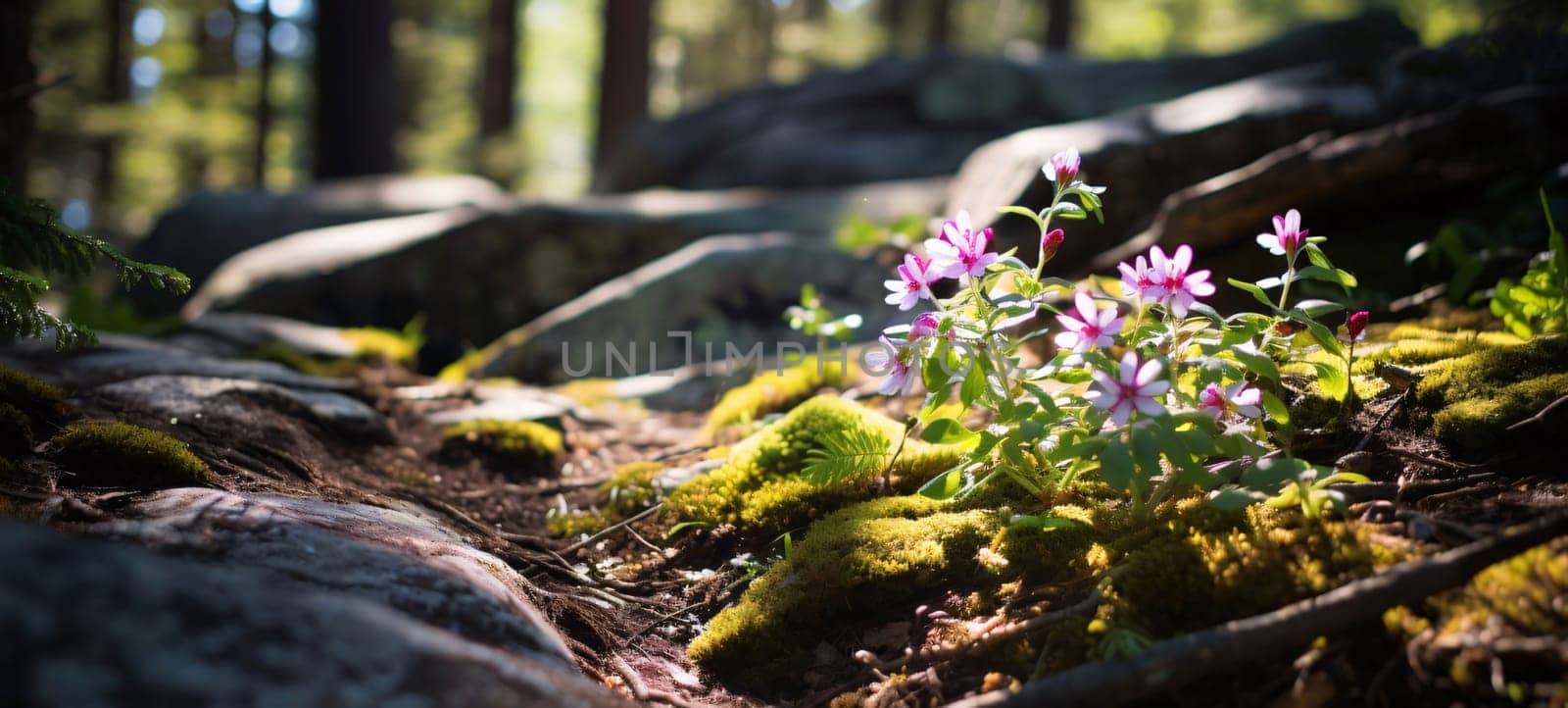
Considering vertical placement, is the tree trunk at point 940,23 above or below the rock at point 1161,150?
above

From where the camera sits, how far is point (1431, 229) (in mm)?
4852

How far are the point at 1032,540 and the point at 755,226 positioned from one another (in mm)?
6259

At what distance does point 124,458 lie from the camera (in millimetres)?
2643

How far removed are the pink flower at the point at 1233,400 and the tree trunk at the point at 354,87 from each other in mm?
13182

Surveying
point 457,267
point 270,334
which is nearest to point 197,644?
point 270,334

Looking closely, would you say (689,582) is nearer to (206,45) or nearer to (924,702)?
(924,702)

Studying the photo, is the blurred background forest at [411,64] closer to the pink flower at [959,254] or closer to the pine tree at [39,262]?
the pine tree at [39,262]

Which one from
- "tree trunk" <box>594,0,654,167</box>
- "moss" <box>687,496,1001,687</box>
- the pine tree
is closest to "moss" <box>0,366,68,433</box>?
the pine tree

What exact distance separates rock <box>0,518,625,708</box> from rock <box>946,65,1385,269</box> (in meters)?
4.70

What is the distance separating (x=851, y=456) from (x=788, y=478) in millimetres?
446

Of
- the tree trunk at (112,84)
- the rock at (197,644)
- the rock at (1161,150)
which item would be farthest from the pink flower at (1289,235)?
the tree trunk at (112,84)

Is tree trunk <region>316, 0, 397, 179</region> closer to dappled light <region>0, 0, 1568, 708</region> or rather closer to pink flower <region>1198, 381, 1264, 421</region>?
dappled light <region>0, 0, 1568, 708</region>

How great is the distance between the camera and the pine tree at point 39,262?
2.43 m

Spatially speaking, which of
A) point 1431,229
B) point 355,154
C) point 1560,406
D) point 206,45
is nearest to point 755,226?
point 1431,229
